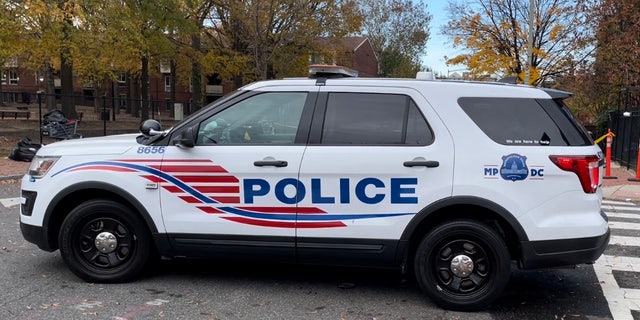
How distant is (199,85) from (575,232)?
A: 3078 centimetres

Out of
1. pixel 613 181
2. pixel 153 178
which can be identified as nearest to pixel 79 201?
pixel 153 178

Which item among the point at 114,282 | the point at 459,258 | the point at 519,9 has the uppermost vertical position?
the point at 519,9

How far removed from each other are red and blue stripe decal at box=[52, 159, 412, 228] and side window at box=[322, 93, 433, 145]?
627 mm

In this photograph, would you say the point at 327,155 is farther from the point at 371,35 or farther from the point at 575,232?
the point at 371,35

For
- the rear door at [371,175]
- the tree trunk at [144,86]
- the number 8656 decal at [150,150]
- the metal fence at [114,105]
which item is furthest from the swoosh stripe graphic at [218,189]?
the metal fence at [114,105]

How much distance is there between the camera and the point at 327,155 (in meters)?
4.46

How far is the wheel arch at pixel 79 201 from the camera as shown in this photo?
471 cm

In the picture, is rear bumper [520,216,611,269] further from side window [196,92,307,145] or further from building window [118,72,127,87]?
building window [118,72,127,87]

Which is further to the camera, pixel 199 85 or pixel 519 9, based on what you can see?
pixel 199 85

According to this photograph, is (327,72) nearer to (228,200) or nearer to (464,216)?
(228,200)

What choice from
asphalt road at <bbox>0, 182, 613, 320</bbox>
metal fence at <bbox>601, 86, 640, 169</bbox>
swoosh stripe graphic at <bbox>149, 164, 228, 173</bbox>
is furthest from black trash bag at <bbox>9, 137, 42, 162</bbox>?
metal fence at <bbox>601, 86, 640, 169</bbox>

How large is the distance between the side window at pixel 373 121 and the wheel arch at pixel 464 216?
1.78ft

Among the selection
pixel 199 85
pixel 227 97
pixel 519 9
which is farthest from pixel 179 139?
pixel 199 85

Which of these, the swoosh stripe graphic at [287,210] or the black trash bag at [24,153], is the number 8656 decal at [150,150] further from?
the black trash bag at [24,153]
